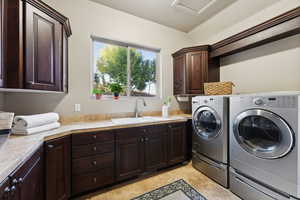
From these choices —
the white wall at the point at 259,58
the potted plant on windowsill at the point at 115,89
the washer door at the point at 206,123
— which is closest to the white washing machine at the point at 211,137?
the washer door at the point at 206,123

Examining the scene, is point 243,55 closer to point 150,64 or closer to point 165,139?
point 150,64

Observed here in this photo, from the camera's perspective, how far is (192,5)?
2.28 metres

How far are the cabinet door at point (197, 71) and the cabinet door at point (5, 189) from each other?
2.51 m

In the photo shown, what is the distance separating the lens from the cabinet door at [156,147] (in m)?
1.99

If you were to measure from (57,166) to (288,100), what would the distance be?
2.31 meters

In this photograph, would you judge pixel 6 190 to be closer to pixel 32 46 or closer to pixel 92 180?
pixel 92 180

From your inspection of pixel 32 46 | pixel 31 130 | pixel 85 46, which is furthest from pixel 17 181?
pixel 85 46

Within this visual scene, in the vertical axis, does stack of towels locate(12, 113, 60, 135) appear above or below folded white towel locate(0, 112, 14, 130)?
below

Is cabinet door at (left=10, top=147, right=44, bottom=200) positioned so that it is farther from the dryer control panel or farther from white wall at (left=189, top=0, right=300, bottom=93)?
white wall at (left=189, top=0, right=300, bottom=93)

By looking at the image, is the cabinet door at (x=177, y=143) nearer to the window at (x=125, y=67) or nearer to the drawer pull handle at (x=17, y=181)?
the window at (x=125, y=67)

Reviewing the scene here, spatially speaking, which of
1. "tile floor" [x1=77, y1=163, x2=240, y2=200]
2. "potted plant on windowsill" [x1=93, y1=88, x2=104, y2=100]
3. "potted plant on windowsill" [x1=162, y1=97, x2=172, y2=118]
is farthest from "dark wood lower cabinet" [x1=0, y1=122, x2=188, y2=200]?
"potted plant on windowsill" [x1=93, y1=88, x2=104, y2=100]

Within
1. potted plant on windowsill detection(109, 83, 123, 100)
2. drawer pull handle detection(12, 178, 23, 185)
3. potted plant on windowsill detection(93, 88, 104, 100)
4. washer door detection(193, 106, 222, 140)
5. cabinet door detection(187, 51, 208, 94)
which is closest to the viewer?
drawer pull handle detection(12, 178, 23, 185)

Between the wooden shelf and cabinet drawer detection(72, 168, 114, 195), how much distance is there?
8.70ft

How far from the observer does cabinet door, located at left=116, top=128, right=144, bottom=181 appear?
177 centimetres
